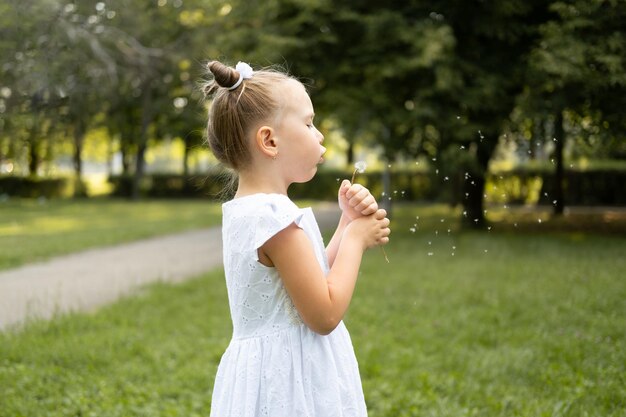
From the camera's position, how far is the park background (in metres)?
4.28

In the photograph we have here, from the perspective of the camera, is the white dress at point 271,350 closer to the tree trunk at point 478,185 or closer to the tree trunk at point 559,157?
the tree trunk at point 559,157

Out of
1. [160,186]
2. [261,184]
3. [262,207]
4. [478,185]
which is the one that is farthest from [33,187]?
[262,207]

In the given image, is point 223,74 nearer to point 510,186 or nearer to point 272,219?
point 272,219

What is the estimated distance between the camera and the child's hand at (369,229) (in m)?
1.89

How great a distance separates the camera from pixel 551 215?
1702cm

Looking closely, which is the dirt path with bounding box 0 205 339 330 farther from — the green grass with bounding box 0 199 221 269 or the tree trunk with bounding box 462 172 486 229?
the tree trunk with bounding box 462 172 486 229

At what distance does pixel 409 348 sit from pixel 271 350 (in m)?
3.33

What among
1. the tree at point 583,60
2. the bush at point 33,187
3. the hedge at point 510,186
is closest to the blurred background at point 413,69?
the tree at point 583,60

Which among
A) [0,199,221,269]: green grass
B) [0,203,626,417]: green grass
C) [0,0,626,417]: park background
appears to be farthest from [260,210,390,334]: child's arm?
[0,199,221,269]: green grass

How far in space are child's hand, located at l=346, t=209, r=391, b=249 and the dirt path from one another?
463 cm

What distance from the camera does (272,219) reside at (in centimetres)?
177

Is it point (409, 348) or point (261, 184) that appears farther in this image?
point (409, 348)

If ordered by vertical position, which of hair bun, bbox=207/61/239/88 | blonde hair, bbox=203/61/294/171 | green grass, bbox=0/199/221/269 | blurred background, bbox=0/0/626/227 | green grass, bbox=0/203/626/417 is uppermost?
blurred background, bbox=0/0/626/227

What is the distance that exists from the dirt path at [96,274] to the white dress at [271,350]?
4.38m
